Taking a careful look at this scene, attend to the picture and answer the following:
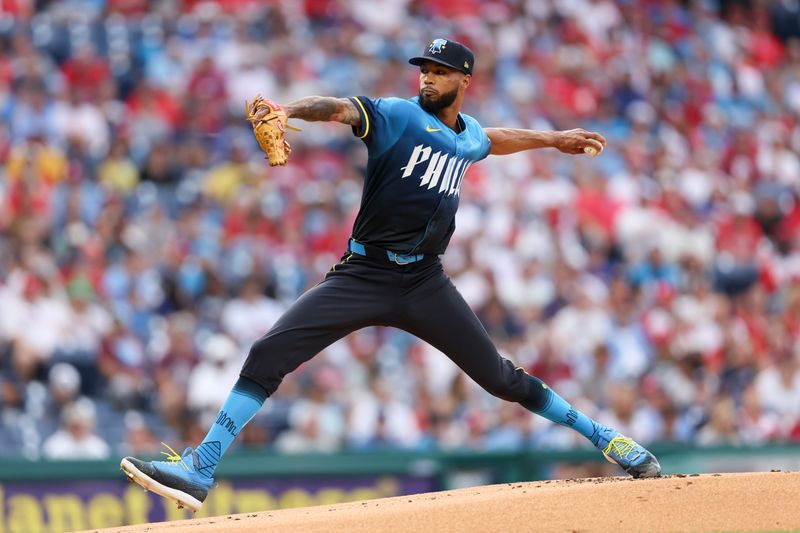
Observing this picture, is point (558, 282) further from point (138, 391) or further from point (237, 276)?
point (138, 391)

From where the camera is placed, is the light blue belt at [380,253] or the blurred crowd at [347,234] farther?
the blurred crowd at [347,234]

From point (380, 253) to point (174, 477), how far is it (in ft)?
4.58

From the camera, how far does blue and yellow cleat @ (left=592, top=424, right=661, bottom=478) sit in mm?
6742

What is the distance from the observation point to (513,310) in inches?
485

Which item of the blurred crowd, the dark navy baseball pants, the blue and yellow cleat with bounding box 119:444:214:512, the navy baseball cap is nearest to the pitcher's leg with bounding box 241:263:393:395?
the dark navy baseball pants

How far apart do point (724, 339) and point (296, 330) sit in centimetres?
784

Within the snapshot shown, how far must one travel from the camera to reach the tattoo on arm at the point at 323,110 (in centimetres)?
548

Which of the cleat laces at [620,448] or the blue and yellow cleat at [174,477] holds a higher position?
the blue and yellow cleat at [174,477]

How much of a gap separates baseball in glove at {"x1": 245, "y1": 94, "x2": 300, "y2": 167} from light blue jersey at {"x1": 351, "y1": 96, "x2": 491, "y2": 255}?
0.54m

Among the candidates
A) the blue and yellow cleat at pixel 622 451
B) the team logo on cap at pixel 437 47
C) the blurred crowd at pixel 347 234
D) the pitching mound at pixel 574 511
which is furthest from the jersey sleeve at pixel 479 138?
the blurred crowd at pixel 347 234

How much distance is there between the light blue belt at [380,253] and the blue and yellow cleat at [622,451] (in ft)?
4.64

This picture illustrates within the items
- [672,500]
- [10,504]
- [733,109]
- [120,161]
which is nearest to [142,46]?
[120,161]

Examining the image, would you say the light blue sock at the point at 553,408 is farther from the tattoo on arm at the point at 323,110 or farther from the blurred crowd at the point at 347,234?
the blurred crowd at the point at 347,234

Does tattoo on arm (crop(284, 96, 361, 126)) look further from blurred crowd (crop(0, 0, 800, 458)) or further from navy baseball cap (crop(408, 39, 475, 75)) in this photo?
blurred crowd (crop(0, 0, 800, 458))
